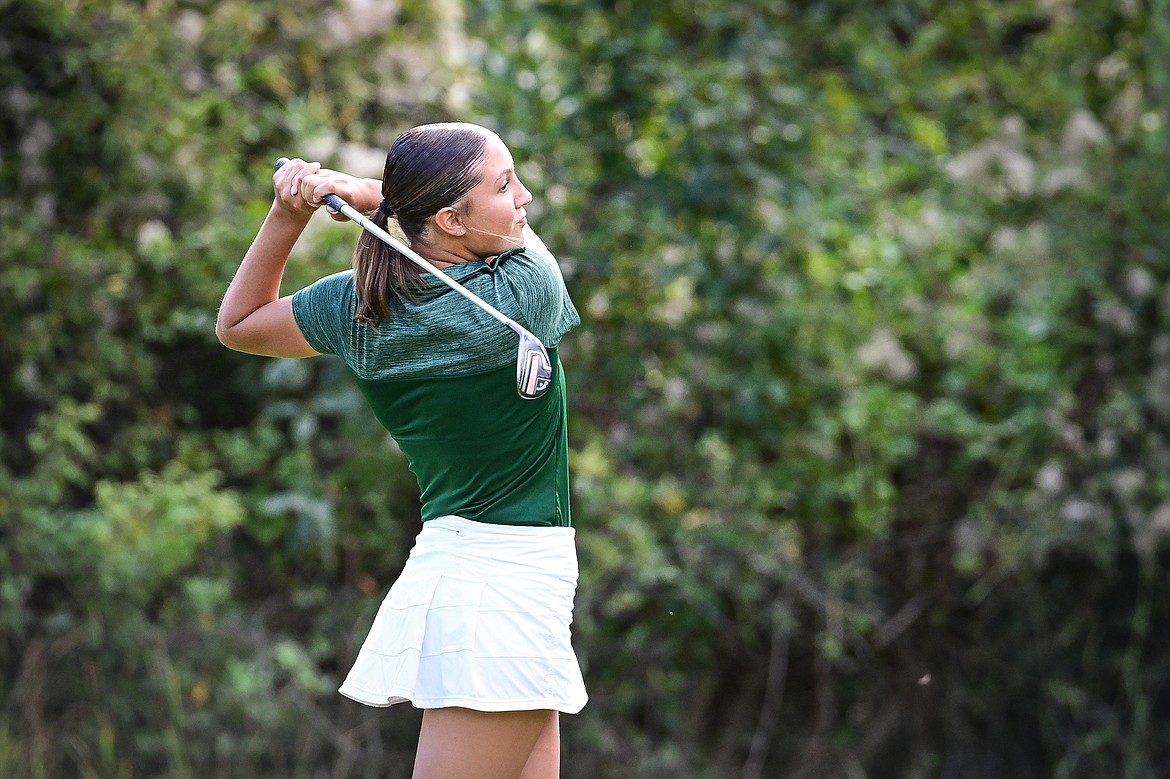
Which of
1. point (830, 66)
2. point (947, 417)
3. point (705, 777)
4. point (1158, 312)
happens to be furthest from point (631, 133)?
point (705, 777)

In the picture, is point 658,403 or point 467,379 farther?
point 658,403

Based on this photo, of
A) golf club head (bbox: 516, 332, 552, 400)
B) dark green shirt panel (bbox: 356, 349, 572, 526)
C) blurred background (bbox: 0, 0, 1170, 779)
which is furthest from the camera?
blurred background (bbox: 0, 0, 1170, 779)

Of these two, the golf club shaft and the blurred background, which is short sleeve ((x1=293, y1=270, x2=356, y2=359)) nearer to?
the golf club shaft

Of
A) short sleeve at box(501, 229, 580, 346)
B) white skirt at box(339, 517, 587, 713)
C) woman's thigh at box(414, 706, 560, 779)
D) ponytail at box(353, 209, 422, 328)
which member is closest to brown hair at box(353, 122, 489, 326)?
ponytail at box(353, 209, 422, 328)

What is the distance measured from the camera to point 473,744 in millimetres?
2174

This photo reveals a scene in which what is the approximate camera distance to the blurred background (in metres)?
5.00

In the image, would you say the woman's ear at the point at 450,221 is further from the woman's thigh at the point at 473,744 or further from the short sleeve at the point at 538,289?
the woman's thigh at the point at 473,744

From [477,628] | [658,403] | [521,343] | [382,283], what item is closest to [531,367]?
[521,343]

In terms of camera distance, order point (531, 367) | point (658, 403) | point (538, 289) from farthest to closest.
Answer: point (658, 403) → point (538, 289) → point (531, 367)

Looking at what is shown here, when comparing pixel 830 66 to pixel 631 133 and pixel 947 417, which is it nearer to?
pixel 631 133

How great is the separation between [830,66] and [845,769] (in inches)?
106

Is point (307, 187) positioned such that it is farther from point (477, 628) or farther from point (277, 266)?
point (477, 628)

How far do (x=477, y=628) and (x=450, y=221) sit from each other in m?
0.63

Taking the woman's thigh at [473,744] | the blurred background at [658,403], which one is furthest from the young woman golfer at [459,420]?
the blurred background at [658,403]
